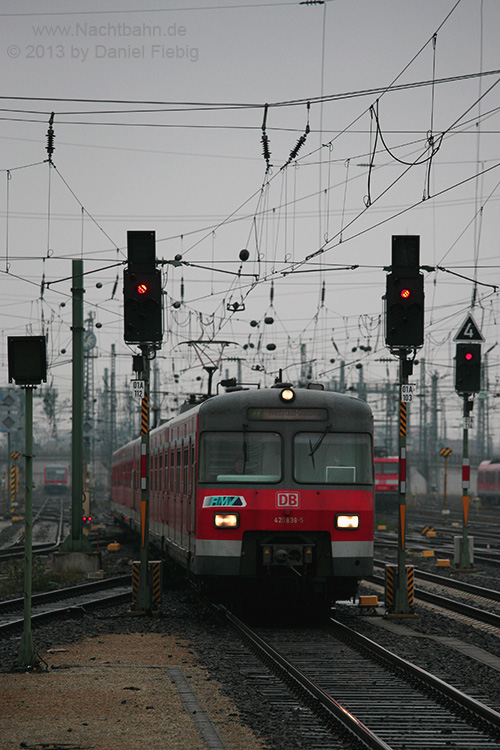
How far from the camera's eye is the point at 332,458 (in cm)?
1431

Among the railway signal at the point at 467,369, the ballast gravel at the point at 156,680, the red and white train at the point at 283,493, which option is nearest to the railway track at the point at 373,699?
the ballast gravel at the point at 156,680

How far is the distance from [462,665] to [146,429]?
6.36 meters

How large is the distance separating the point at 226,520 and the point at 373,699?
5.07 meters

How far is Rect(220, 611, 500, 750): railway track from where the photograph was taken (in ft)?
25.2

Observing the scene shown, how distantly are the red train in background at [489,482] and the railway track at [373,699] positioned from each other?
5411cm

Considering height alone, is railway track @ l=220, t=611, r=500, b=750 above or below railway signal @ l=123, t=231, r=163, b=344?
below

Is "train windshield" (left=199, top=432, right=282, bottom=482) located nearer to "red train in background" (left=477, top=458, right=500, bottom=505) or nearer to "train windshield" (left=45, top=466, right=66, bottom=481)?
"red train in background" (left=477, top=458, right=500, bottom=505)

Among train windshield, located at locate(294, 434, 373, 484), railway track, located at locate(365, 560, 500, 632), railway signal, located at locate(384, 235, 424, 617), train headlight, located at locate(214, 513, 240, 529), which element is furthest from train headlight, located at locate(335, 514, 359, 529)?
railway track, located at locate(365, 560, 500, 632)

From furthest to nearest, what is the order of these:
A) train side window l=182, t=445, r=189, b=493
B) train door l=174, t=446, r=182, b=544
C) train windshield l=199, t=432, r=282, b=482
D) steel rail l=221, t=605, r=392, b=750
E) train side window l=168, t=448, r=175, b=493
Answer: train side window l=168, t=448, r=175, b=493, train door l=174, t=446, r=182, b=544, train side window l=182, t=445, r=189, b=493, train windshield l=199, t=432, r=282, b=482, steel rail l=221, t=605, r=392, b=750

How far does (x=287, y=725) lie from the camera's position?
8.07 meters

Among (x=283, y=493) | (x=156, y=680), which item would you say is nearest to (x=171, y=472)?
(x=283, y=493)

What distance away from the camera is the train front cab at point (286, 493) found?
45.5 feet

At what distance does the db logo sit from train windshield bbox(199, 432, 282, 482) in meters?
0.22

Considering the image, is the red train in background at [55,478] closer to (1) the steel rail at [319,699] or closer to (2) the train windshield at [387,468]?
(2) the train windshield at [387,468]
